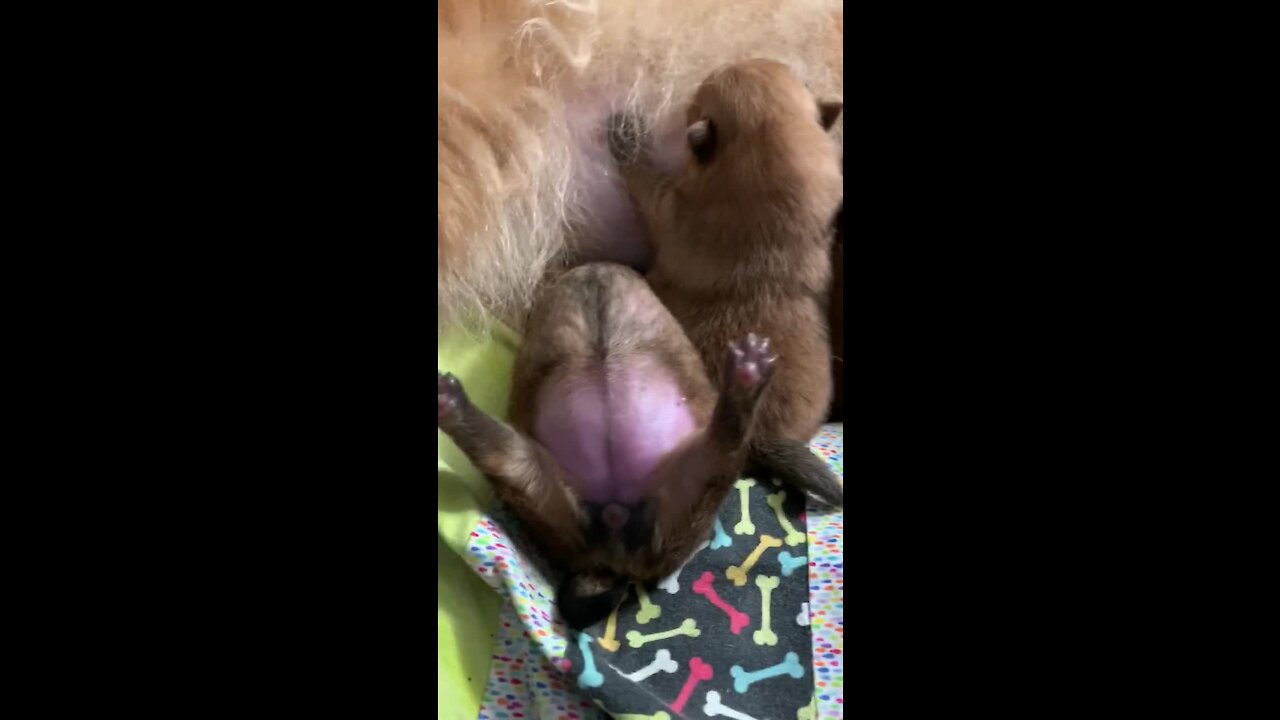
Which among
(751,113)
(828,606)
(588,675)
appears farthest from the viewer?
(751,113)

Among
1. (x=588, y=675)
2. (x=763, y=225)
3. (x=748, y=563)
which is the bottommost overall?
(x=588, y=675)

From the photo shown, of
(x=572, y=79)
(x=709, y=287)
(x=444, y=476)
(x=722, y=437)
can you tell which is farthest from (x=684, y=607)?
(x=572, y=79)

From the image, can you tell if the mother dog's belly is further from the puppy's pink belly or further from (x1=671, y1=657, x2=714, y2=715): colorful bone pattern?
Answer: (x1=671, y1=657, x2=714, y2=715): colorful bone pattern

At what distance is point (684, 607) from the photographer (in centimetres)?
101

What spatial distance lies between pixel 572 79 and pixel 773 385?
500mm

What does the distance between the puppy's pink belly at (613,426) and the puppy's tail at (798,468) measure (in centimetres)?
12

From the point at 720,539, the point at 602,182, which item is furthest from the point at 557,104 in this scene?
the point at 720,539

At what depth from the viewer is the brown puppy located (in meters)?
1.18

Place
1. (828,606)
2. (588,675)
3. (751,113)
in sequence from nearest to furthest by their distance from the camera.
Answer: (588,675)
(828,606)
(751,113)

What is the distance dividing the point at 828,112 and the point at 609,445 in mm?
585

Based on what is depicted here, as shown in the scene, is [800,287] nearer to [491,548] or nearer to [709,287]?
[709,287]

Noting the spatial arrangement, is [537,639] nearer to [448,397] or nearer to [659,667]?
[659,667]

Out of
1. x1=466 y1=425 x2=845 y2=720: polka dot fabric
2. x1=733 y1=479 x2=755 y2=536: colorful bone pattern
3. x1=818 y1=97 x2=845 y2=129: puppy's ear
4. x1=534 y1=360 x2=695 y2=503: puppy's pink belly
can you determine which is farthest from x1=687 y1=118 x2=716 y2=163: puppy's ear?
x1=466 y1=425 x2=845 y2=720: polka dot fabric

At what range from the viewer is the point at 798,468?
110cm
